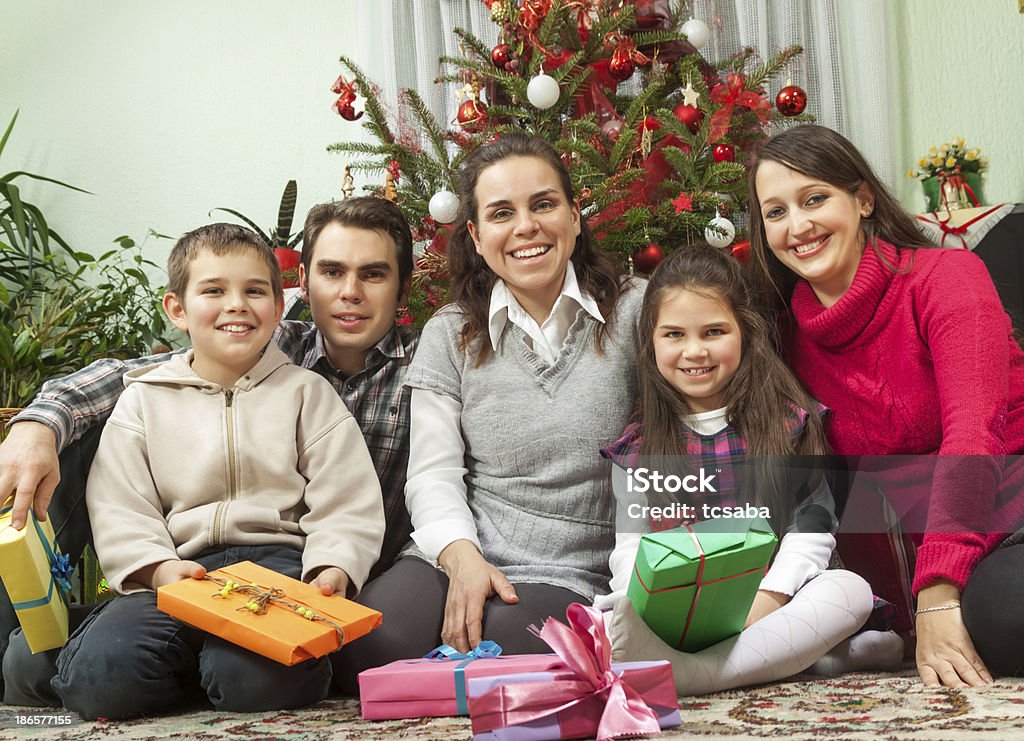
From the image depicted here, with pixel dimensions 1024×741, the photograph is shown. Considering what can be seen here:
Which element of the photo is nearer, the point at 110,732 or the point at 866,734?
the point at 866,734

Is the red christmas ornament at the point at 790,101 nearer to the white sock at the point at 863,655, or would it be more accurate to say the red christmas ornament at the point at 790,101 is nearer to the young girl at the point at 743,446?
the young girl at the point at 743,446

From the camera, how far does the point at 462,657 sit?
122cm

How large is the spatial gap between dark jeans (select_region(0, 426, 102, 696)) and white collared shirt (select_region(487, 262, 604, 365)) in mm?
681

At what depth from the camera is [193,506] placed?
1.43 meters

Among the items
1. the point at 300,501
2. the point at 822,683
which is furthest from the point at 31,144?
the point at 822,683

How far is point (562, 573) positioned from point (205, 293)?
72 cm

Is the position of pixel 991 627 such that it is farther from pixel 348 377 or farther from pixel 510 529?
pixel 348 377

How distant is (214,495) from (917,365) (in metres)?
1.08

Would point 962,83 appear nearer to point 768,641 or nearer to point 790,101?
point 790,101

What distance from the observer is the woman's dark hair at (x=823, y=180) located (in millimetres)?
1476

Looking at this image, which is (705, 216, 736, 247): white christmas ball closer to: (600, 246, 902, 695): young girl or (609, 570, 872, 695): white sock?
(600, 246, 902, 695): young girl

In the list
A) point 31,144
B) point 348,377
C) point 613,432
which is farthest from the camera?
point 31,144

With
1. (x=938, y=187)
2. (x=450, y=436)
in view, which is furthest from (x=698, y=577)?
(x=938, y=187)

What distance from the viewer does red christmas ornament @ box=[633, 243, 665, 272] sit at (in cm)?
196
